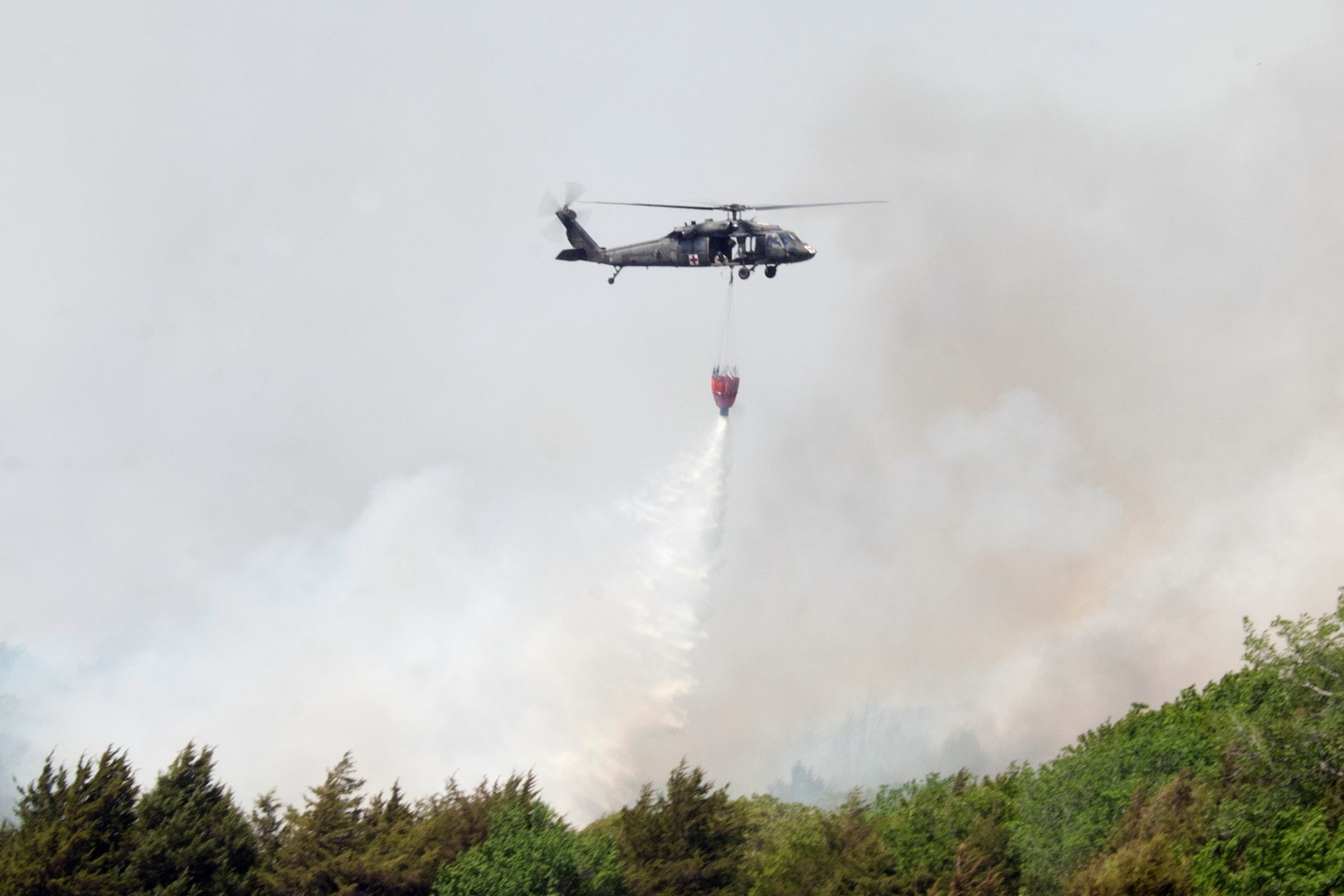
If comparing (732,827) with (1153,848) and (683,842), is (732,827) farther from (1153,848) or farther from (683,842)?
(1153,848)

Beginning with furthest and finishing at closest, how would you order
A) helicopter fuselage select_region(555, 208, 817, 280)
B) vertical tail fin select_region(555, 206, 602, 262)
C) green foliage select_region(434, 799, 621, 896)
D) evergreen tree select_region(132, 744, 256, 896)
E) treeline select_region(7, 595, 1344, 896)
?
1. vertical tail fin select_region(555, 206, 602, 262)
2. helicopter fuselage select_region(555, 208, 817, 280)
3. evergreen tree select_region(132, 744, 256, 896)
4. green foliage select_region(434, 799, 621, 896)
5. treeline select_region(7, 595, 1344, 896)

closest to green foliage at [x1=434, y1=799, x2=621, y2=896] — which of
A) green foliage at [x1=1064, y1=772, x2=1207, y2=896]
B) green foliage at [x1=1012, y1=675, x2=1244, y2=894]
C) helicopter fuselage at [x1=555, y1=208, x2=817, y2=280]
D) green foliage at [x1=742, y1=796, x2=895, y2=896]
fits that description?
green foliage at [x1=742, y1=796, x2=895, y2=896]

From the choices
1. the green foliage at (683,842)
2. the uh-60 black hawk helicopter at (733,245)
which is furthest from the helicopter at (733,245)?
the green foliage at (683,842)

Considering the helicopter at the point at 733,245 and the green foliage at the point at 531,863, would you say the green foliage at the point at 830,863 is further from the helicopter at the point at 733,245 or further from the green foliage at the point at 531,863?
the helicopter at the point at 733,245

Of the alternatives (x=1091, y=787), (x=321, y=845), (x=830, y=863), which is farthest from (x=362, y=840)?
(x=1091, y=787)

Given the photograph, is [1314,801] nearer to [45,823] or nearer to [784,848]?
[784,848]

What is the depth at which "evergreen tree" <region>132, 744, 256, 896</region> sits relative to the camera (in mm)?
80938

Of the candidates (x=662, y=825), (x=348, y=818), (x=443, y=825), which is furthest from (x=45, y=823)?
(x=662, y=825)

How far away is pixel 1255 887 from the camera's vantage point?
2346 inches

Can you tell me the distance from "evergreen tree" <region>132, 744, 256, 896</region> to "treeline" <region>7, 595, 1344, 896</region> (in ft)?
0.46

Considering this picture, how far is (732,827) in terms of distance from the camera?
85500 mm

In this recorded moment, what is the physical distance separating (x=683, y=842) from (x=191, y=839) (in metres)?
30.2

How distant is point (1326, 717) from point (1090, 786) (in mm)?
14422

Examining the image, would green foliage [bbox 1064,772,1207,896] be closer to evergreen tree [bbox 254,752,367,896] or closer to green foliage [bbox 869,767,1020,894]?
green foliage [bbox 869,767,1020,894]
